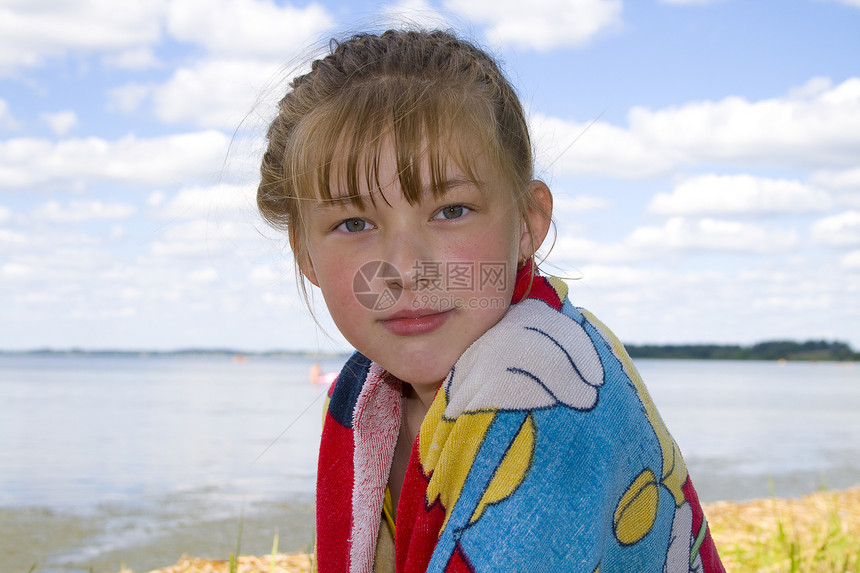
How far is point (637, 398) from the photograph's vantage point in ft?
5.22

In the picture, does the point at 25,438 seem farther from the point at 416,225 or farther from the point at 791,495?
the point at 416,225

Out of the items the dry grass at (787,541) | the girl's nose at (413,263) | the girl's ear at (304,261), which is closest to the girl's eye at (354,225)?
the girl's nose at (413,263)

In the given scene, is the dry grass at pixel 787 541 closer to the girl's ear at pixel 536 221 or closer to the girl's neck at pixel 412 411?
the girl's neck at pixel 412 411

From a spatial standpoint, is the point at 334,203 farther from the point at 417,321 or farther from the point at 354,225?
the point at 417,321

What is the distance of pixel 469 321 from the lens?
1.66 meters

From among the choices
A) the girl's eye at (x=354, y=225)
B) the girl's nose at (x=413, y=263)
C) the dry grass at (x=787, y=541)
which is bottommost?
the dry grass at (x=787, y=541)

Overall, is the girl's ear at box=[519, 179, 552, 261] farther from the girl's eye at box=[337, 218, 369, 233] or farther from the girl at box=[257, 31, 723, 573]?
the girl's eye at box=[337, 218, 369, 233]

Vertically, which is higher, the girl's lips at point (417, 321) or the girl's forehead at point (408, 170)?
the girl's forehead at point (408, 170)

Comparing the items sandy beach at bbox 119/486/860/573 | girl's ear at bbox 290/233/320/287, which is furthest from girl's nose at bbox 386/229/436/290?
sandy beach at bbox 119/486/860/573

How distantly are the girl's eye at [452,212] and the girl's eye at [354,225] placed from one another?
0.60 feet

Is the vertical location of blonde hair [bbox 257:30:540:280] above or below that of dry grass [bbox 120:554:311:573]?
above

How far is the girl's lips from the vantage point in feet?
5.49

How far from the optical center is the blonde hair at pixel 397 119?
1664 millimetres

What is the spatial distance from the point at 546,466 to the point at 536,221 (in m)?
0.79
